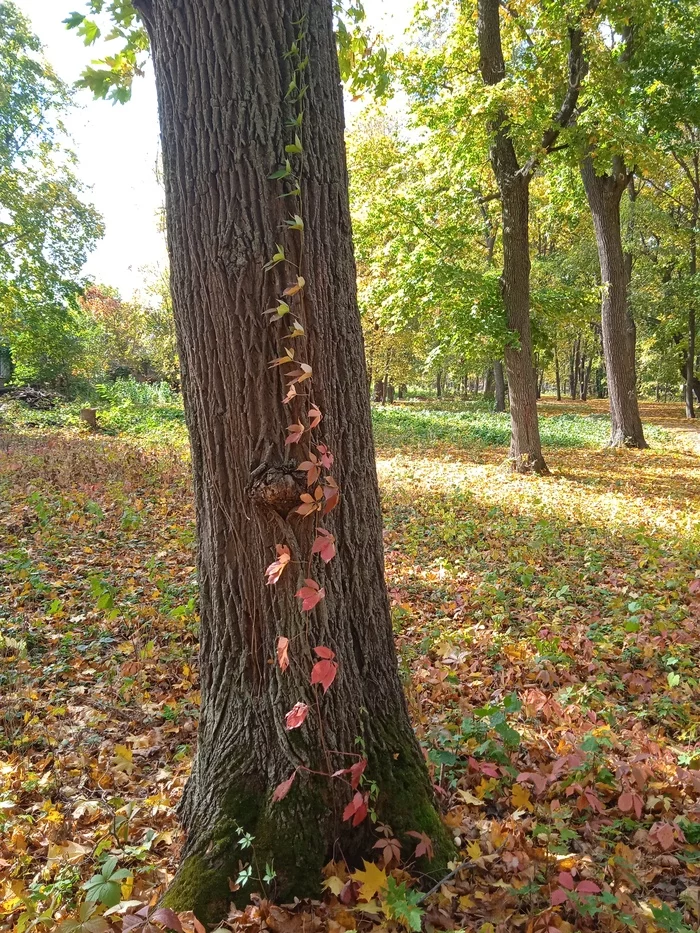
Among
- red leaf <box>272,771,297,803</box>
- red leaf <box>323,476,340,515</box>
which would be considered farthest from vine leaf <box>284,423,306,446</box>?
red leaf <box>272,771,297,803</box>

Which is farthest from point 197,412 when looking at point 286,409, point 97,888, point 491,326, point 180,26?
point 491,326

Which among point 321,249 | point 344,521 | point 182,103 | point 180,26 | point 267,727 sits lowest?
point 267,727

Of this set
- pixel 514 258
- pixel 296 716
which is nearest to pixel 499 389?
pixel 514 258

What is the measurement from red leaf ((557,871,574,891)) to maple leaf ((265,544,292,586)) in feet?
5.01

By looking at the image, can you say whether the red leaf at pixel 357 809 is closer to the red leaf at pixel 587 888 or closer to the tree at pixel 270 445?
the tree at pixel 270 445

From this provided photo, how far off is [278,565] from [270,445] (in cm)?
43

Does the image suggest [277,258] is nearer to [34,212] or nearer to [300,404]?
[300,404]

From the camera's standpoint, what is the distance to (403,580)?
5.80 metres

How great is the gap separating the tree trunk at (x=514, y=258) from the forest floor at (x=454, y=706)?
127 inches

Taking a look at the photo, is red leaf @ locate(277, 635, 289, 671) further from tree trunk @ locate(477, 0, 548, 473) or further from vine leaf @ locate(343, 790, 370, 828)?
tree trunk @ locate(477, 0, 548, 473)

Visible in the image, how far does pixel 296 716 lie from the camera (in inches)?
82.4

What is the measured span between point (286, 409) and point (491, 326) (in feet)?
32.3

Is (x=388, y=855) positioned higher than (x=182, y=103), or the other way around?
(x=182, y=103)

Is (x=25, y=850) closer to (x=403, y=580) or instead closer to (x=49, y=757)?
(x=49, y=757)
